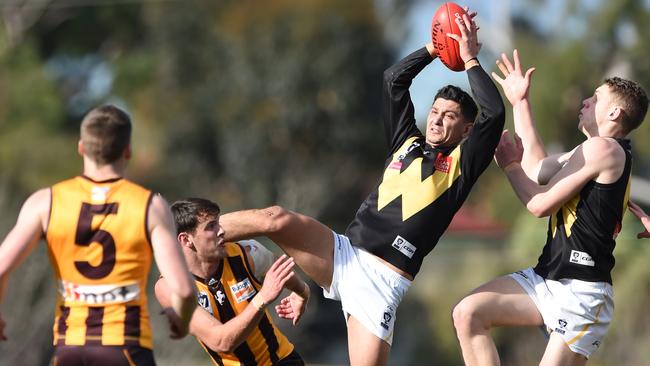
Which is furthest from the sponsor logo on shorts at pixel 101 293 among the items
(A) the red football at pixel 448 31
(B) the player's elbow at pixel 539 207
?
(A) the red football at pixel 448 31

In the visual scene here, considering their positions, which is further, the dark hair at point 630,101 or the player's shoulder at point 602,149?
the dark hair at point 630,101

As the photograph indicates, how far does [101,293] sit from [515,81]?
334 cm

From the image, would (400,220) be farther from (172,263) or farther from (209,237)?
(172,263)

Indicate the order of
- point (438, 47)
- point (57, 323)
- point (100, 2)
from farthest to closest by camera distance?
point (100, 2) → point (438, 47) → point (57, 323)

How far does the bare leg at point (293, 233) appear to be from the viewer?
729 centimetres

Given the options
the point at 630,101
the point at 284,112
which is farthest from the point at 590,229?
the point at 284,112

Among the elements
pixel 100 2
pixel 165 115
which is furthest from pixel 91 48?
pixel 165 115

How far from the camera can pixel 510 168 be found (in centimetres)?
767

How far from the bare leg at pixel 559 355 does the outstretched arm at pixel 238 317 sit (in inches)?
74.1

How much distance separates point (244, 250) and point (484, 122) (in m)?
1.88

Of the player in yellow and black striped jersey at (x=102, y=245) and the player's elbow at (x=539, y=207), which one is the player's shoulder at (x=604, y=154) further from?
the player in yellow and black striped jersey at (x=102, y=245)

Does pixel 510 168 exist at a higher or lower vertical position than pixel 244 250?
higher

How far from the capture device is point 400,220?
7750mm

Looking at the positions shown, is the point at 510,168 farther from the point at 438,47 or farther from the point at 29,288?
the point at 29,288
